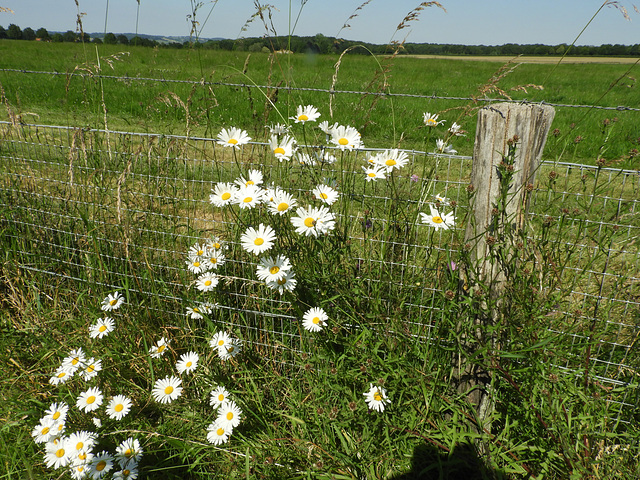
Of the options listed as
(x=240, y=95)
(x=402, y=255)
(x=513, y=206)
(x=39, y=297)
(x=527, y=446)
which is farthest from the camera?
(x=240, y=95)

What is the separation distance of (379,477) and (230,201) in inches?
46.1

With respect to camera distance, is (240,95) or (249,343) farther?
(240,95)

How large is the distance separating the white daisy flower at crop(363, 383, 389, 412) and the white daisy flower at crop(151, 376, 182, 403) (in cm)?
81

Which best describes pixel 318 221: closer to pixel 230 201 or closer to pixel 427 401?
pixel 230 201

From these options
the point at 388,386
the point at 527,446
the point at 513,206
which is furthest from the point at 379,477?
the point at 513,206

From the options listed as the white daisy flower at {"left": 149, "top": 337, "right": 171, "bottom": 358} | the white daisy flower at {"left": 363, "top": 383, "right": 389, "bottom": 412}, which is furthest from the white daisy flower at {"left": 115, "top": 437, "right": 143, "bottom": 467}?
the white daisy flower at {"left": 363, "top": 383, "right": 389, "bottom": 412}

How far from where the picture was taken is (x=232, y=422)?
5.90 ft

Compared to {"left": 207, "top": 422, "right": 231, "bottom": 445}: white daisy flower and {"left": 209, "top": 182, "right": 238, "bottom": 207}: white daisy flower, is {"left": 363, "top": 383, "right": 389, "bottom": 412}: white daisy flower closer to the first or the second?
{"left": 207, "top": 422, "right": 231, "bottom": 445}: white daisy flower

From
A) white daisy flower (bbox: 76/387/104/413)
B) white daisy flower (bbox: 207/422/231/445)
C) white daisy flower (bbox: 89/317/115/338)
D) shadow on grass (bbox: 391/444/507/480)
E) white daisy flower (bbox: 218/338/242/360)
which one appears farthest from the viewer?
white daisy flower (bbox: 89/317/115/338)

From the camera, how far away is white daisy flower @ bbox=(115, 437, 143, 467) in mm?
1687

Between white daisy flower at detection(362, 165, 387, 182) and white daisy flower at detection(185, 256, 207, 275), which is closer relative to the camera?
white daisy flower at detection(362, 165, 387, 182)

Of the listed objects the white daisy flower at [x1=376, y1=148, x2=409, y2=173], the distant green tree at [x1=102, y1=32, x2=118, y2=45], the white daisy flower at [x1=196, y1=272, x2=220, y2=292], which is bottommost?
the white daisy flower at [x1=196, y1=272, x2=220, y2=292]

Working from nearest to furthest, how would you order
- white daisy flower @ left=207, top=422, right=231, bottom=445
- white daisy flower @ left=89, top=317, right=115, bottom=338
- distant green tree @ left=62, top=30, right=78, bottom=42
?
white daisy flower @ left=207, top=422, right=231, bottom=445 < white daisy flower @ left=89, top=317, right=115, bottom=338 < distant green tree @ left=62, top=30, right=78, bottom=42

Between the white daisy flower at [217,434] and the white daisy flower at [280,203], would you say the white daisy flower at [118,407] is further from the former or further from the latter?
the white daisy flower at [280,203]
